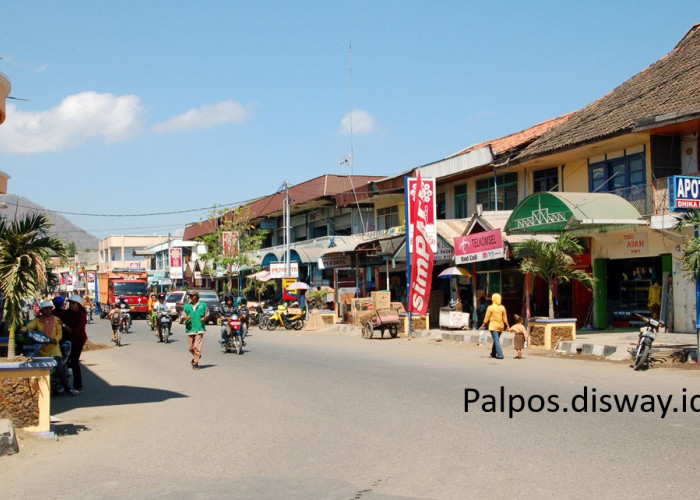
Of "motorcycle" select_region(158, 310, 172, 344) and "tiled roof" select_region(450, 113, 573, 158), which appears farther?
"tiled roof" select_region(450, 113, 573, 158)

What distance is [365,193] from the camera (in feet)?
132

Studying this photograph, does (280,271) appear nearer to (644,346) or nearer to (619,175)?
(619,175)

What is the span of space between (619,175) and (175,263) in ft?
162

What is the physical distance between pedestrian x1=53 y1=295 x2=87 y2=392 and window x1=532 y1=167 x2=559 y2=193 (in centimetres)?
1926

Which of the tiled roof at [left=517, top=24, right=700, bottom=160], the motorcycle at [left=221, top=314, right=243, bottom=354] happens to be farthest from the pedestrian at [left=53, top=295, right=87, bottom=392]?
the tiled roof at [left=517, top=24, right=700, bottom=160]

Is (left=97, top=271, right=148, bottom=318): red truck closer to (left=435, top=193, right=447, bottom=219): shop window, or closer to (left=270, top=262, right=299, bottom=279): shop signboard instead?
(left=270, top=262, right=299, bottom=279): shop signboard

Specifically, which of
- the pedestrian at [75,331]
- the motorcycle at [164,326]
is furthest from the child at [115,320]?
the pedestrian at [75,331]

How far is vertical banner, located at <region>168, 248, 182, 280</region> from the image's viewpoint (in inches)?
2628

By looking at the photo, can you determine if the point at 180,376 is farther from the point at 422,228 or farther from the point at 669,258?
the point at 669,258

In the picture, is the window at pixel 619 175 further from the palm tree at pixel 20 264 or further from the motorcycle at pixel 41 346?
the palm tree at pixel 20 264

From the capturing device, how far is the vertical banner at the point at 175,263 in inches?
2628

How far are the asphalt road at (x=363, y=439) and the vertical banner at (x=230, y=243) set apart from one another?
35394 millimetres

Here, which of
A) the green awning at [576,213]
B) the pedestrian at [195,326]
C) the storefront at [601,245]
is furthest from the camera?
the storefront at [601,245]

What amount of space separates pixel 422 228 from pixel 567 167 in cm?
640
